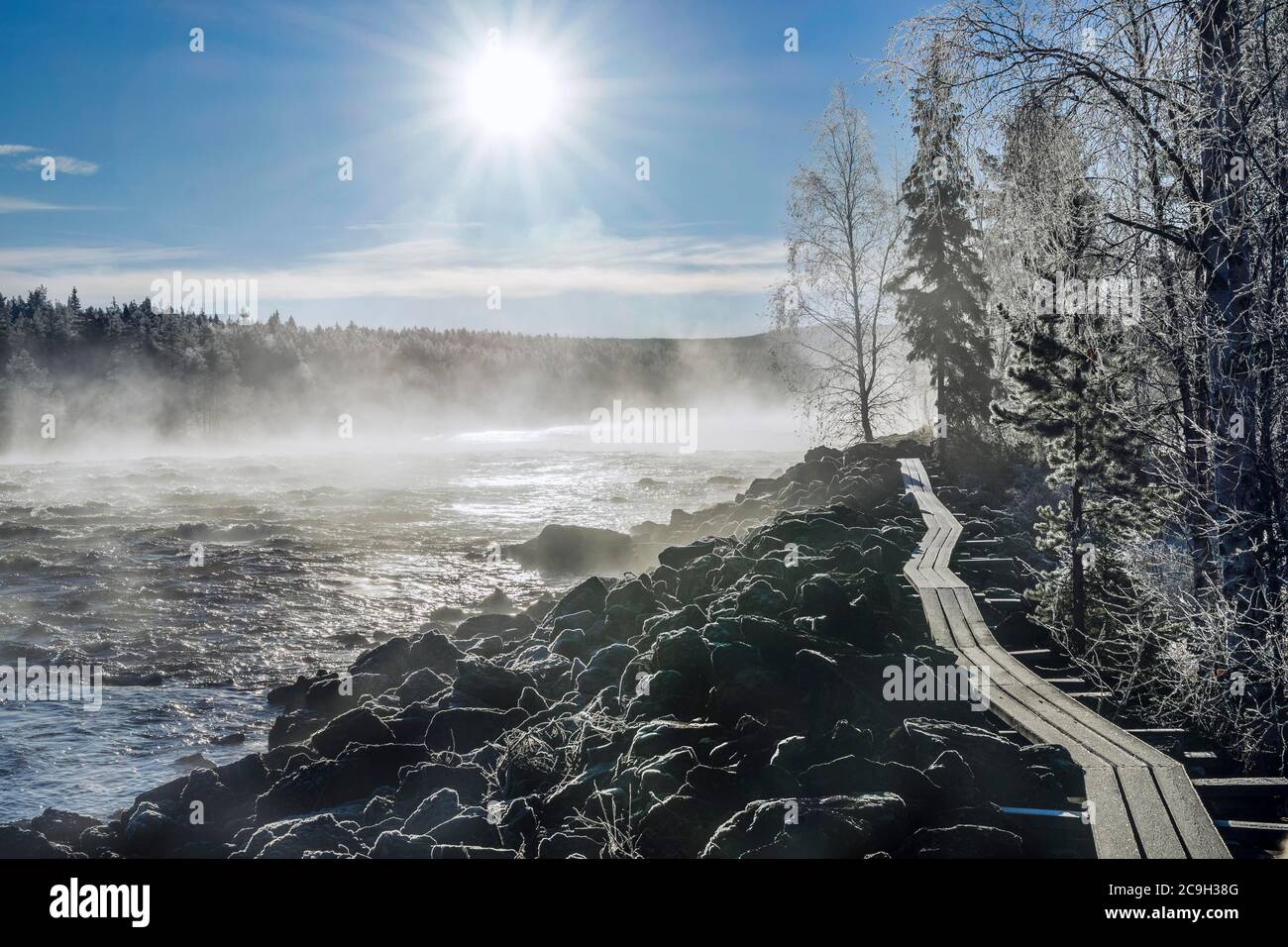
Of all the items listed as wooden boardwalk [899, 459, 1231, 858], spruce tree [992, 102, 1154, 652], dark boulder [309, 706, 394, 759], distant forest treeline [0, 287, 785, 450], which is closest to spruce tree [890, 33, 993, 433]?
spruce tree [992, 102, 1154, 652]

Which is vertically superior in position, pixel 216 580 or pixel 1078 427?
pixel 1078 427

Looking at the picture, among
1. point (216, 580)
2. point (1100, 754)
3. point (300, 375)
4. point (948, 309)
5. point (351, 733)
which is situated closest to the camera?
point (1100, 754)

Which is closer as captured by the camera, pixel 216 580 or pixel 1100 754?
pixel 1100 754

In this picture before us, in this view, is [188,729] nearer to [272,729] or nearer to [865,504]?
[272,729]

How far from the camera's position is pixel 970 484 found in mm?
20078

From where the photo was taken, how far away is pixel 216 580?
20.5 meters

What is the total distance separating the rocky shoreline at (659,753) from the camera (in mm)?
5809

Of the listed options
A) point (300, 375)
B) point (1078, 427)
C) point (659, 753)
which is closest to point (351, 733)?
point (659, 753)

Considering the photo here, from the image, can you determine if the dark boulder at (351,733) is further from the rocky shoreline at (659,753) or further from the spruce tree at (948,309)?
the spruce tree at (948,309)

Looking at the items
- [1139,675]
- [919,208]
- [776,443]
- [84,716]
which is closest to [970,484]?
[919,208]

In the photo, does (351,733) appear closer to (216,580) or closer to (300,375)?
(216,580)

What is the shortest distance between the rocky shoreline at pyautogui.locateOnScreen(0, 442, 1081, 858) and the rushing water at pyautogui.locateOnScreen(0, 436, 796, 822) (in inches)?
77.9

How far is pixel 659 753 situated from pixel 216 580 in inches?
664

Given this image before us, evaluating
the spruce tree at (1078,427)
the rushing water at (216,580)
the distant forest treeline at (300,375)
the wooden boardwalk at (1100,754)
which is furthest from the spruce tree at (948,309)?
the distant forest treeline at (300,375)
